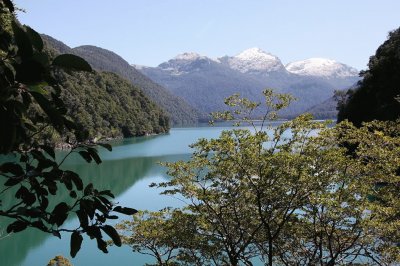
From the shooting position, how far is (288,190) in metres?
10.8

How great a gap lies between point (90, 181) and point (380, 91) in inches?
1322

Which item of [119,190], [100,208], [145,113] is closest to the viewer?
[100,208]

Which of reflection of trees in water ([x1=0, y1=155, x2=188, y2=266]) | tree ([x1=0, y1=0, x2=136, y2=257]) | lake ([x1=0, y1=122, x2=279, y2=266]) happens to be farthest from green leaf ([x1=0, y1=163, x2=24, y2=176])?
reflection of trees in water ([x1=0, y1=155, x2=188, y2=266])

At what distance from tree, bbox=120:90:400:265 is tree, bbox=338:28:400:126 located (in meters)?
31.8

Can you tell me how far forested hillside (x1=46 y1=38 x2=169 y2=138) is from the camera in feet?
321

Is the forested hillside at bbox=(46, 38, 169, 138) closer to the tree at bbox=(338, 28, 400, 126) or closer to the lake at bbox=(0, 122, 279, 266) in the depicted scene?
the lake at bbox=(0, 122, 279, 266)

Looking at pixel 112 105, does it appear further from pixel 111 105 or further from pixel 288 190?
pixel 288 190

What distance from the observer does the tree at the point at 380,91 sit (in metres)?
42.4

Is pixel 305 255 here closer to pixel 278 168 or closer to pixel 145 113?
pixel 278 168

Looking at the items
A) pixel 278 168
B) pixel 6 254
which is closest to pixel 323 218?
pixel 278 168

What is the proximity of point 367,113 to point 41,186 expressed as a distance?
165 feet

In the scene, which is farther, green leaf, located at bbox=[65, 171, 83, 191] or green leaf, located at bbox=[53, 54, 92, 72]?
green leaf, located at bbox=[65, 171, 83, 191]

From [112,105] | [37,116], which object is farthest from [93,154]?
[112,105]

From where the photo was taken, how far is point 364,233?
10773mm
